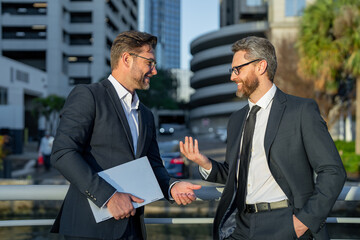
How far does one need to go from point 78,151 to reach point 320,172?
1.29 metres

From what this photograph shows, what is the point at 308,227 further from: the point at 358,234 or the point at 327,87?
the point at 327,87

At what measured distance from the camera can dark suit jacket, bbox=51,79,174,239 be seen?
1.99 metres

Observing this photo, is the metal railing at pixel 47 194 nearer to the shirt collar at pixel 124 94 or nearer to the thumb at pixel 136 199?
the thumb at pixel 136 199

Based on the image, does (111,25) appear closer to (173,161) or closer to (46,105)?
(46,105)

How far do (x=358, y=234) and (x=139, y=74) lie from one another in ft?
34.6

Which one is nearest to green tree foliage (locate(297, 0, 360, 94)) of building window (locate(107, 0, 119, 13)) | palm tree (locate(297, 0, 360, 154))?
palm tree (locate(297, 0, 360, 154))

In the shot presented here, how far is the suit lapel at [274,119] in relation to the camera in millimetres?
2285

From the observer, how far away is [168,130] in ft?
211

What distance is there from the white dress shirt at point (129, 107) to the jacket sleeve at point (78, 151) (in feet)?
0.77

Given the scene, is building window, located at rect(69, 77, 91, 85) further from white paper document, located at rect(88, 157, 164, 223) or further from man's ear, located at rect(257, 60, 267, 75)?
white paper document, located at rect(88, 157, 164, 223)

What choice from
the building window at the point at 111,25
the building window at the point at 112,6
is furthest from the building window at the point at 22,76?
the building window at the point at 112,6

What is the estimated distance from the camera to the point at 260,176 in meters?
2.37

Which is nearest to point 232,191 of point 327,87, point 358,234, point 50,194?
point 50,194

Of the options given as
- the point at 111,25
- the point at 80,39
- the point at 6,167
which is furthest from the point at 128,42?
the point at 111,25
